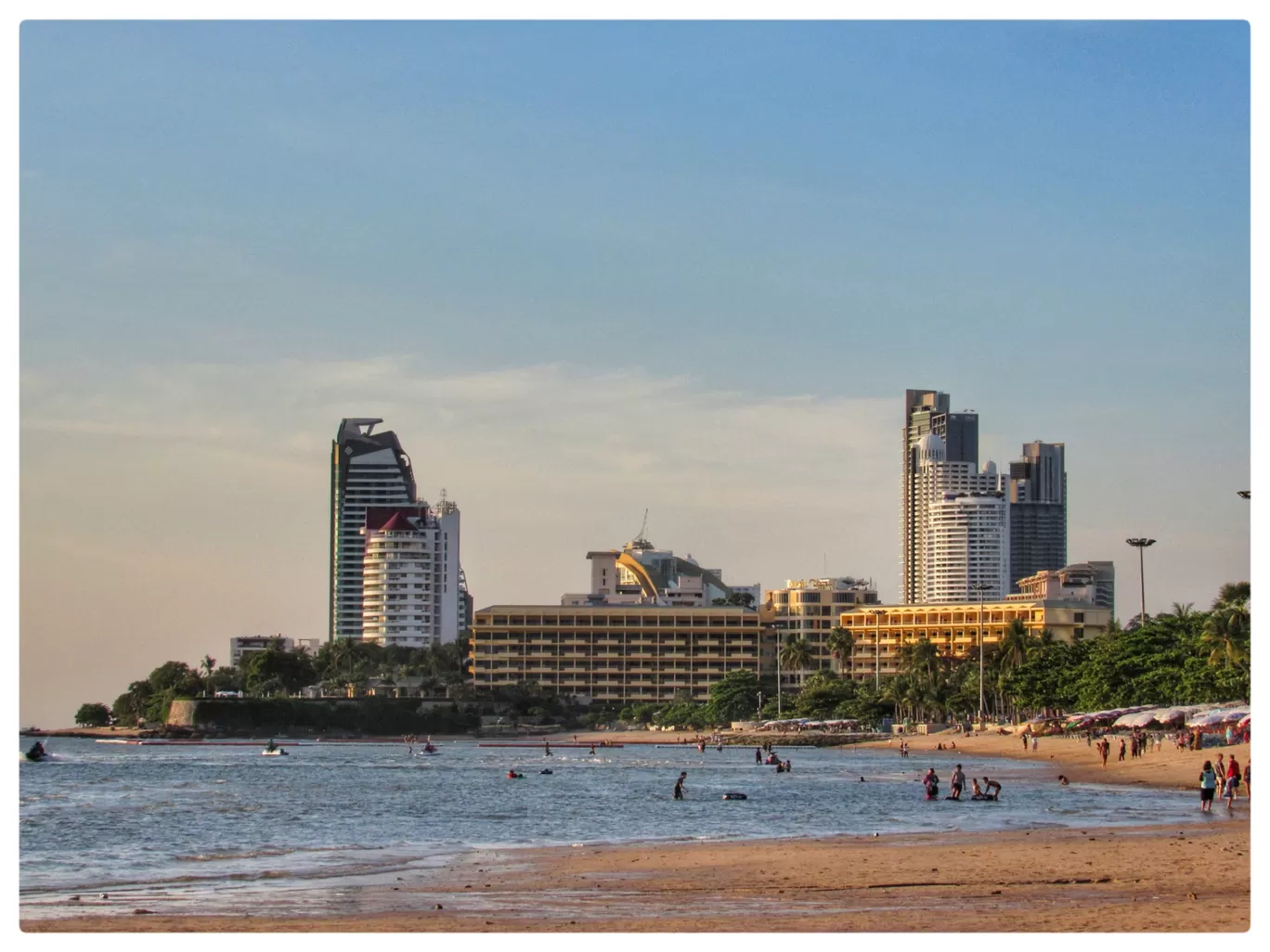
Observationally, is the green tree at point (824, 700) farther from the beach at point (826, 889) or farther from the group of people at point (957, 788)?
the beach at point (826, 889)

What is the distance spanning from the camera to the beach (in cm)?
2175

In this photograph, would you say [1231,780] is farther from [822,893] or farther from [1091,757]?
[1091,757]

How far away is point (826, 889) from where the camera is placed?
2647 centimetres

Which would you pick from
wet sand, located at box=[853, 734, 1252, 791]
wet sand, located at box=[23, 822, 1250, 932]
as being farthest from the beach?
wet sand, located at box=[853, 734, 1252, 791]

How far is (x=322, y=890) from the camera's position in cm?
2909

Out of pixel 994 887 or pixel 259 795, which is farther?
pixel 259 795

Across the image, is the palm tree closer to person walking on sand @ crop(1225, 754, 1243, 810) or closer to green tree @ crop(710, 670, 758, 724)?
person walking on sand @ crop(1225, 754, 1243, 810)

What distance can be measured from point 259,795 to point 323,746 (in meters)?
Answer: 105

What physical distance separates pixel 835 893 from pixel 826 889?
2.24 ft

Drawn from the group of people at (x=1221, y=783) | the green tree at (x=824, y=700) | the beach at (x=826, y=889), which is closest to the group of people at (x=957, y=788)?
the group of people at (x=1221, y=783)

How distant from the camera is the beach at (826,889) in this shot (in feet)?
71.4

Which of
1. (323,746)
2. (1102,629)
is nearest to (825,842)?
(323,746)

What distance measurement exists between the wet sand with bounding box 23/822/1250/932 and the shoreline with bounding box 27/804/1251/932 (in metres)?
0.04
